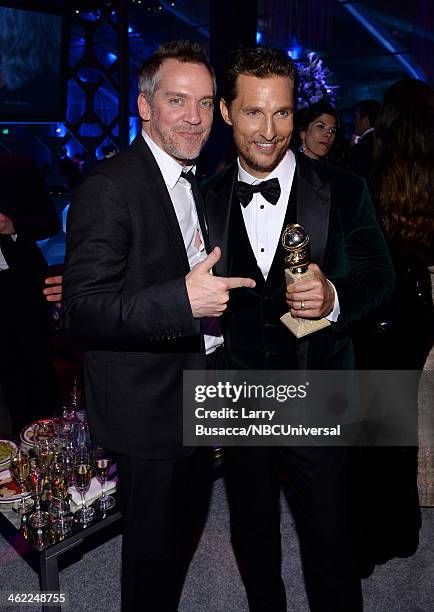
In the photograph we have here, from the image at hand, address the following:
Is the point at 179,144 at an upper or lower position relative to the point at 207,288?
upper

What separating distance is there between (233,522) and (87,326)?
1.09 meters

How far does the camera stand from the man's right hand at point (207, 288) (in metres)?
1.67

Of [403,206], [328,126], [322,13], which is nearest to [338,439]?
[403,206]

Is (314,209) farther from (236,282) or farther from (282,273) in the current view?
(236,282)

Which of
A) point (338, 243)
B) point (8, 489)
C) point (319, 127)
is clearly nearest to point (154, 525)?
point (8, 489)

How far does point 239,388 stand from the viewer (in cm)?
224

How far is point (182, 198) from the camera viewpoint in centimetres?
209

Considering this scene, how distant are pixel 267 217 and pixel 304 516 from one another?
1111 mm

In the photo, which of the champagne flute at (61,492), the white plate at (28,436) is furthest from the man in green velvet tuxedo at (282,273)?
the white plate at (28,436)

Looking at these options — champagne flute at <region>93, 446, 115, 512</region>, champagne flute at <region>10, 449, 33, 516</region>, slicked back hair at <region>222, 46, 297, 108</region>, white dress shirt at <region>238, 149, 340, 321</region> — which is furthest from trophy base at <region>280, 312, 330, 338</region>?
champagne flute at <region>10, 449, 33, 516</region>

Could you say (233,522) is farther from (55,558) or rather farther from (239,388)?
Answer: (55,558)

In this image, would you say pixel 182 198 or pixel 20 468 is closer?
pixel 182 198

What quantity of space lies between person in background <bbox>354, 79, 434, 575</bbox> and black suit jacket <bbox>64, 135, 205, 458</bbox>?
1167 millimetres

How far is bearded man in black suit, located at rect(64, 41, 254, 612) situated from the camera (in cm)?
171
